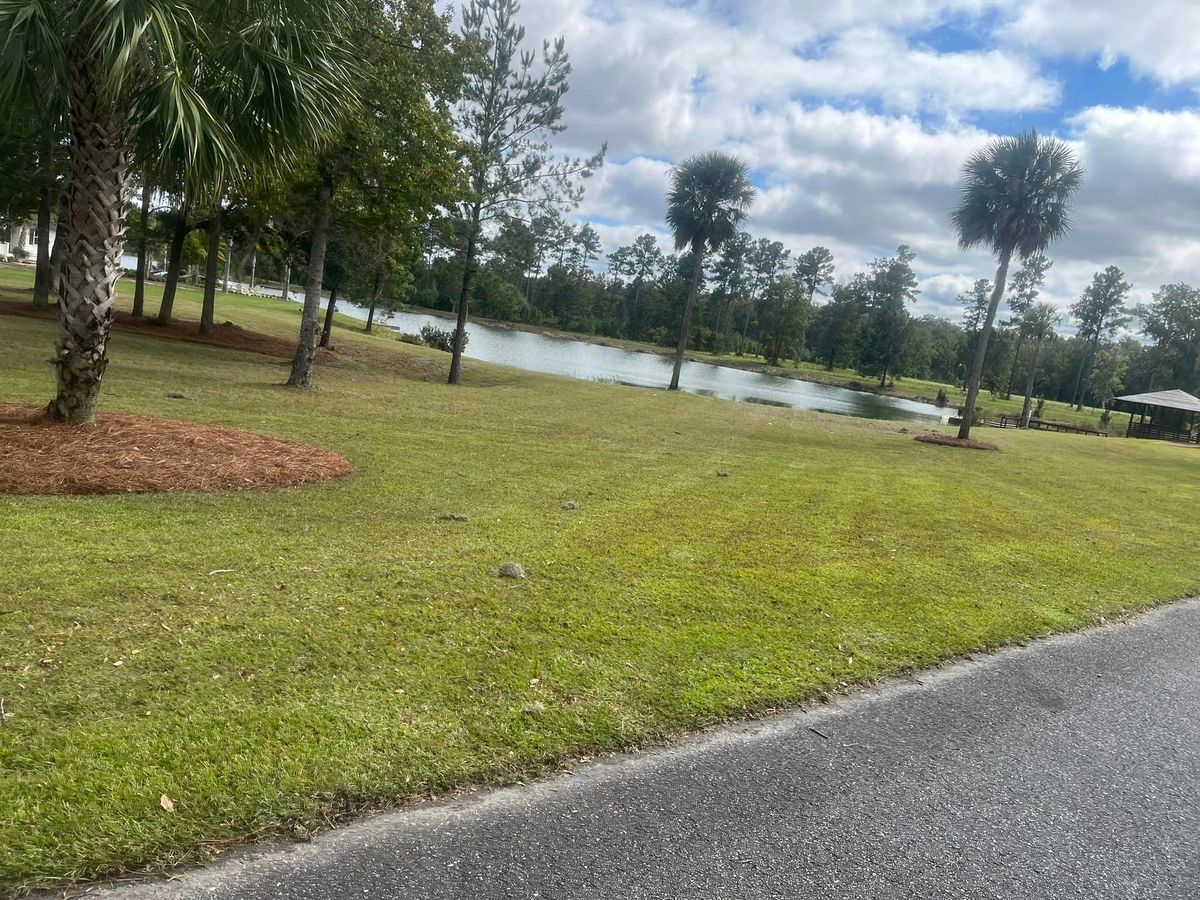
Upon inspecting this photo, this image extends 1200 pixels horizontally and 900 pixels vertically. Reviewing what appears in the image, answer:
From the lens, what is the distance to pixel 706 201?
4156 centimetres

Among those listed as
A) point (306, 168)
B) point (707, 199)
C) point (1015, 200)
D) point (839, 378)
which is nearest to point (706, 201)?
point (707, 199)

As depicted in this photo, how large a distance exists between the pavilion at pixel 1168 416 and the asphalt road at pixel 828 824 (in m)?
47.1

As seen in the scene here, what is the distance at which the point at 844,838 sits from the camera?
3055 millimetres

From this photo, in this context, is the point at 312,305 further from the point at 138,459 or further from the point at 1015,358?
the point at 1015,358

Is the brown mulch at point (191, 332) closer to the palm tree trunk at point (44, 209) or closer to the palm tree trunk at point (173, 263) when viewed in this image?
the palm tree trunk at point (173, 263)

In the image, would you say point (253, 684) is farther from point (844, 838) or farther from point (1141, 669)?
point (1141, 669)

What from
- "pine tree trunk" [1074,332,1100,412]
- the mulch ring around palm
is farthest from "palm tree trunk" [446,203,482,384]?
"pine tree trunk" [1074,332,1100,412]

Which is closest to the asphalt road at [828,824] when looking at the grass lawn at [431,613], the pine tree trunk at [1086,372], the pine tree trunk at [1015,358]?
the grass lawn at [431,613]

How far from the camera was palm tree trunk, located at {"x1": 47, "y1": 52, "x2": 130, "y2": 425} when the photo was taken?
7.21m

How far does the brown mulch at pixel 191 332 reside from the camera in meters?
21.1

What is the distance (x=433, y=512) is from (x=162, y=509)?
7.46 ft

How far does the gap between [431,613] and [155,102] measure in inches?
224

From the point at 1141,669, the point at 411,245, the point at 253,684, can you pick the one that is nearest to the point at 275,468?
the point at 253,684

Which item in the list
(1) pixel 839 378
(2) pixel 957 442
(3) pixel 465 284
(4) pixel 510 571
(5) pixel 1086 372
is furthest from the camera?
(1) pixel 839 378
